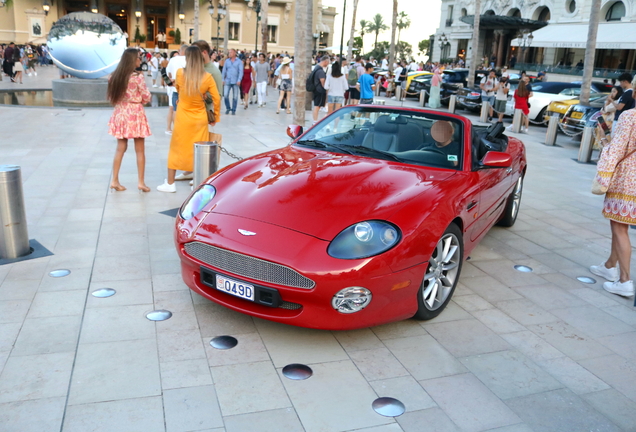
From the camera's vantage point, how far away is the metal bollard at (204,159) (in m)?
6.45

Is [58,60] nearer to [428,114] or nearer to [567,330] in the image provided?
[428,114]

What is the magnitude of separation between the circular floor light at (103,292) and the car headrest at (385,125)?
2.60 meters

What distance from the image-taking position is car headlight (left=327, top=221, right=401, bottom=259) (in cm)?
347

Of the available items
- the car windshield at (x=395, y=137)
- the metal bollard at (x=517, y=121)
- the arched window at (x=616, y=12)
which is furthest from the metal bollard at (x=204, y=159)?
the arched window at (x=616, y=12)

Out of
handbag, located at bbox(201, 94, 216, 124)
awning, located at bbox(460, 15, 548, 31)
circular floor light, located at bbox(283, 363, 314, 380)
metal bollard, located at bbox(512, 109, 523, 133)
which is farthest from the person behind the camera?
awning, located at bbox(460, 15, 548, 31)

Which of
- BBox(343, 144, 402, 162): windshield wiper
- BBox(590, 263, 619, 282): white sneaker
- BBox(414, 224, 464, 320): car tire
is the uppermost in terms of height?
BBox(343, 144, 402, 162): windshield wiper

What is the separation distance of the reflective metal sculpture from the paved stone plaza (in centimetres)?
1287

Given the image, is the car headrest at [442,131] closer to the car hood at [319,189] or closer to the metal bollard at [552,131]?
the car hood at [319,189]

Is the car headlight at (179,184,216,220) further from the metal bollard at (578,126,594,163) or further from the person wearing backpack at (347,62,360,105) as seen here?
the person wearing backpack at (347,62,360,105)

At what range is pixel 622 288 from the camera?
496cm

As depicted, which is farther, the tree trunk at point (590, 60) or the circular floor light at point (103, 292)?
the tree trunk at point (590, 60)

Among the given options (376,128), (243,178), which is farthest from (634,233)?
(243,178)

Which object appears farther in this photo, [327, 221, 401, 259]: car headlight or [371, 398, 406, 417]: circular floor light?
[327, 221, 401, 259]: car headlight

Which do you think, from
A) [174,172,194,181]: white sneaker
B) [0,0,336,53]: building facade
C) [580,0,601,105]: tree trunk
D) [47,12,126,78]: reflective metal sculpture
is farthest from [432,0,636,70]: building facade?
[174,172,194,181]: white sneaker
